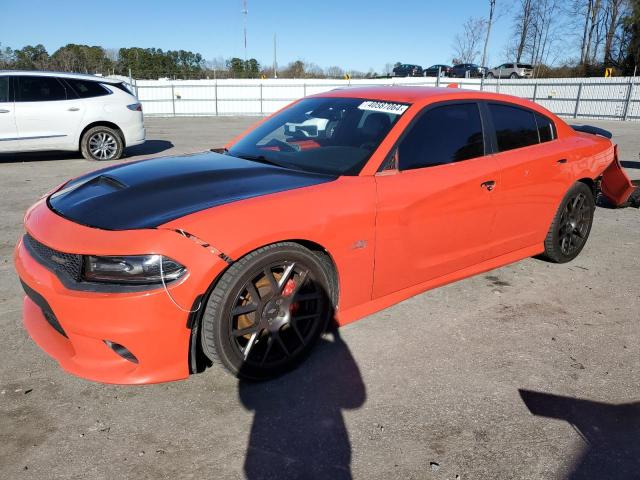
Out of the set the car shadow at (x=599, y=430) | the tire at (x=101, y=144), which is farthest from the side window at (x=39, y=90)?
the car shadow at (x=599, y=430)

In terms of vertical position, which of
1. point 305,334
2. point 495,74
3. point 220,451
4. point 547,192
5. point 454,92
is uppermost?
point 495,74

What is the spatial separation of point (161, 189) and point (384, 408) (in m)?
1.68

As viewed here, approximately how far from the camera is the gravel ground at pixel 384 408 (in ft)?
6.96

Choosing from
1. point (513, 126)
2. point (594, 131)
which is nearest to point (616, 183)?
point (594, 131)

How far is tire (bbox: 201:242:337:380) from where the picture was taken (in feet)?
7.85

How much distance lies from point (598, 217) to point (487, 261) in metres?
3.56

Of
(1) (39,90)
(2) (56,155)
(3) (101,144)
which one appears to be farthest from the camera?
(2) (56,155)

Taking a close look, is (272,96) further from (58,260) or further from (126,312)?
(126,312)

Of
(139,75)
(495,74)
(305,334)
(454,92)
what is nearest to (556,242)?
(454,92)

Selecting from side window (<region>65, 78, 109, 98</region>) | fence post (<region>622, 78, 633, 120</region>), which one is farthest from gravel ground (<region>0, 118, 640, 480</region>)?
fence post (<region>622, 78, 633, 120</region>)

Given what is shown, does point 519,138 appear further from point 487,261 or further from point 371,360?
point 371,360

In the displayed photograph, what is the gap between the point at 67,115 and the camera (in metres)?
9.27

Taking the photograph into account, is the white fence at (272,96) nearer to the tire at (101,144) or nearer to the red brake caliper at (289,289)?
the tire at (101,144)

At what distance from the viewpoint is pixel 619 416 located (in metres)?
2.46
